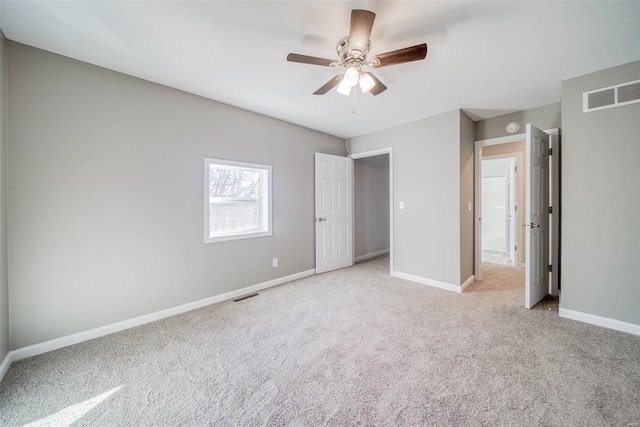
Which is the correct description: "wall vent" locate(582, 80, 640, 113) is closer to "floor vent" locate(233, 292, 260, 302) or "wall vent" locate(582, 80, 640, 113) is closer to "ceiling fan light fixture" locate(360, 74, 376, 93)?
"ceiling fan light fixture" locate(360, 74, 376, 93)

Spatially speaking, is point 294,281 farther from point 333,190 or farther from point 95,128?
point 95,128

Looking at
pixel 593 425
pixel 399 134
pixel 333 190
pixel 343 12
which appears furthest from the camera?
pixel 333 190

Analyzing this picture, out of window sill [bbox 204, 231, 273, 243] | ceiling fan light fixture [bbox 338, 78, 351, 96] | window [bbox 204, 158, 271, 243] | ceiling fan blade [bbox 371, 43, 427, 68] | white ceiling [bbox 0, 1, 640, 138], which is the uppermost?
white ceiling [bbox 0, 1, 640, 138]

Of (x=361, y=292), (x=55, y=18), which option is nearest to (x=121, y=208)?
(x=55, y=18)

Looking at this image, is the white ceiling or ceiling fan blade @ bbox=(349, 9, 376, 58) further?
the white ceiling

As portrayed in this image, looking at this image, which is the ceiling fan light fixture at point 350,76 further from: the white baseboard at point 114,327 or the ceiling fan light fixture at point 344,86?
the white baseboard at point 114,327

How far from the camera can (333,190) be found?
4.32 meters

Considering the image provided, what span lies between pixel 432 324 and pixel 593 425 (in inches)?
45.5

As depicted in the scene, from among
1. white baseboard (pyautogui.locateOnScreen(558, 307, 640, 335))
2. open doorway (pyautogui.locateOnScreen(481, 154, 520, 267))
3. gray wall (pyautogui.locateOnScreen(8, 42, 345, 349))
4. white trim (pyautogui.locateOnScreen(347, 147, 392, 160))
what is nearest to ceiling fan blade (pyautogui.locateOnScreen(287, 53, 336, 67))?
gray wall (pyautogui.locateOnScreen(8, 42, 345, 349))

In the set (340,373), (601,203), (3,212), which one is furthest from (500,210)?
(3,212)

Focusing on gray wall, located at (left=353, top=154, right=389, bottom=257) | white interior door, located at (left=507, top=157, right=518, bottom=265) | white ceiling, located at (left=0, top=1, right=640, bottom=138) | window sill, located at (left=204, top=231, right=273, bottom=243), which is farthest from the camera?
gray wall, located at (left=353, top=154, right=389, bottom=257)

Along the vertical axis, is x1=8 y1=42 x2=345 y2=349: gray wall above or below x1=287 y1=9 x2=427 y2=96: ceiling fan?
below

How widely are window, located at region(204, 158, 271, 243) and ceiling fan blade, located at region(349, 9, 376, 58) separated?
6.77 feet

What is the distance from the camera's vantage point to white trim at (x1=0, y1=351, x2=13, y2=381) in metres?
1.71
